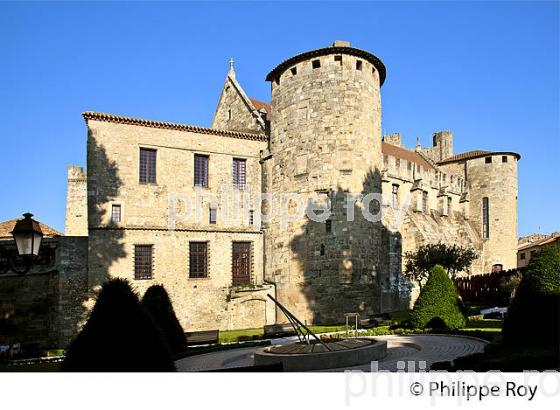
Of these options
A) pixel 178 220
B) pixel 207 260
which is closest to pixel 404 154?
pixel 207 260

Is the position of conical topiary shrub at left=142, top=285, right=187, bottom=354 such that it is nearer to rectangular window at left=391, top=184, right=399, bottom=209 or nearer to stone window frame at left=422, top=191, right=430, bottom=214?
rectangular window at left=391, top=184, right=399, bottom=209

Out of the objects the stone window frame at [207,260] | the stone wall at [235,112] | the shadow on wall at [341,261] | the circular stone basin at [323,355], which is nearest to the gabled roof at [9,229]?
the stone window frame at [207,260]

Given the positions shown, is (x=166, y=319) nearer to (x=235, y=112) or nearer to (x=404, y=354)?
(x=404, y=354)

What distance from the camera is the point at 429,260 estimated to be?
92.0ft

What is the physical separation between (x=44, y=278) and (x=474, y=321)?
1964cm

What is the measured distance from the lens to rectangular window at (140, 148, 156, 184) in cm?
2414

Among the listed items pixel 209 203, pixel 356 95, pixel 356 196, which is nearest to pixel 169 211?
pixel 209 203

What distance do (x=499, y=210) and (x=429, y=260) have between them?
17.2 meters

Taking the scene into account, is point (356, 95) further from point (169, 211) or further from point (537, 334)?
point (537, 334)

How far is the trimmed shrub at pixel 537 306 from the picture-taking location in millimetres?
10317

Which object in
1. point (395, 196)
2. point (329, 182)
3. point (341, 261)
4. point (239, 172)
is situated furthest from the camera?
point (395, 196)

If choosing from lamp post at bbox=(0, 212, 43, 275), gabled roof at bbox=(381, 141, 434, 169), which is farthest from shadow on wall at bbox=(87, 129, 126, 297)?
gabled roof at bbox=(381, 141, 434, 169)

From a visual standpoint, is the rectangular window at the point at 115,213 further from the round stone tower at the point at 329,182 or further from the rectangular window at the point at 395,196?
the rectangular window at the point at 395,196

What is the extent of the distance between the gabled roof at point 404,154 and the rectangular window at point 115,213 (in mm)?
23300
